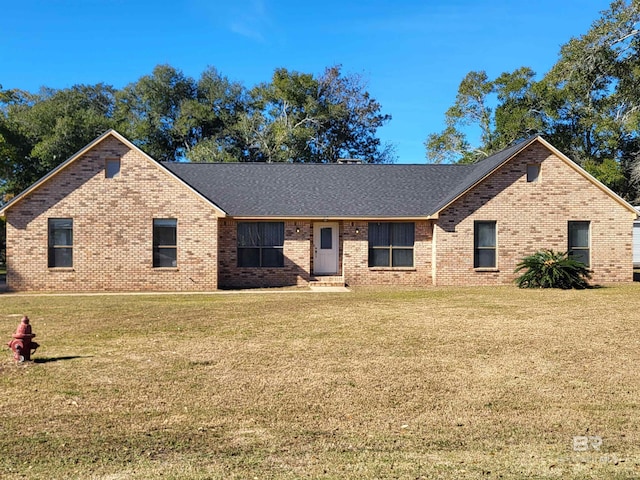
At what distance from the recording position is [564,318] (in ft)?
37.9

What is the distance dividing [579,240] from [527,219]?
2.10 m

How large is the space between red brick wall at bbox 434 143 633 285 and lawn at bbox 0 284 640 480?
7.63 meters

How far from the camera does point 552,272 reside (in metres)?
17.9

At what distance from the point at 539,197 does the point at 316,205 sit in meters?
7.86

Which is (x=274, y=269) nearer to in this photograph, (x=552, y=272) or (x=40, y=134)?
(x=552, y=272)

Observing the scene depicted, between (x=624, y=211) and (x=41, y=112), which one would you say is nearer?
(x=624, y=211)

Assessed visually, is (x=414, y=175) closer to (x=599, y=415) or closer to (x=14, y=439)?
(x=599, y=415)

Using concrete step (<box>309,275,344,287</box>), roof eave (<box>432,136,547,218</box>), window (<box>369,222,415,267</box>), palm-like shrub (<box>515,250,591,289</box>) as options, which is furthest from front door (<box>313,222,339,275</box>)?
palm-like shrub (<box>515,250,591,289</box>)

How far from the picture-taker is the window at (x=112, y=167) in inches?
725

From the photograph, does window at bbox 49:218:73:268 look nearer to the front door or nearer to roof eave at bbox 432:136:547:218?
the front door

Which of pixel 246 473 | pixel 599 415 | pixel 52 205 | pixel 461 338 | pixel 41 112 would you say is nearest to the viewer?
pixel 246 473

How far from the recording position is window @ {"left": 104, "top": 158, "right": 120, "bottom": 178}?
1842 cm

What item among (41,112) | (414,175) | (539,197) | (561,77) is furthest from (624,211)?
(41,112)

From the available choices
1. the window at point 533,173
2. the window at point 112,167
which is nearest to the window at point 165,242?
the window at point 112,167
